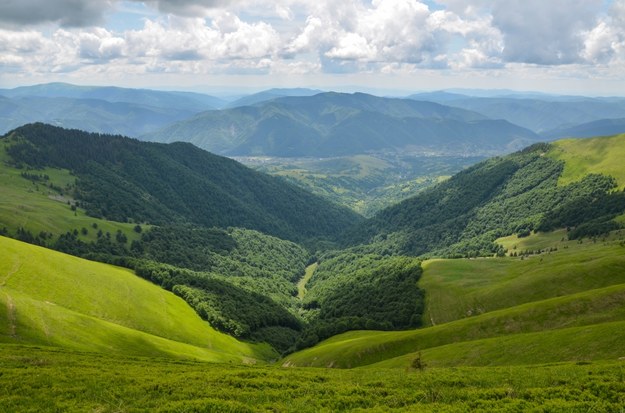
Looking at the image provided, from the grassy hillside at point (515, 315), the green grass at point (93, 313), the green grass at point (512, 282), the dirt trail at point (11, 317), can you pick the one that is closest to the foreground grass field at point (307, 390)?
the grassy hillside at point (515, 315)

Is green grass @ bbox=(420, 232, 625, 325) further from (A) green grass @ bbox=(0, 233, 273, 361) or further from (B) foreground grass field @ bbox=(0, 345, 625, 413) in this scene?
(B) foreground grass field @ bbox=(0, 345, 625, 413)

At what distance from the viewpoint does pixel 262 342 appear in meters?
190

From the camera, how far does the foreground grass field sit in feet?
137

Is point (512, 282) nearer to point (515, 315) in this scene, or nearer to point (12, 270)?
point (515, 315)

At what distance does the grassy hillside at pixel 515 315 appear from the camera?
73188 mm

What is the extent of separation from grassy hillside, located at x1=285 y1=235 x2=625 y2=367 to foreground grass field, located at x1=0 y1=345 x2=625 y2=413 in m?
18.6

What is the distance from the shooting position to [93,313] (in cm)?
13300

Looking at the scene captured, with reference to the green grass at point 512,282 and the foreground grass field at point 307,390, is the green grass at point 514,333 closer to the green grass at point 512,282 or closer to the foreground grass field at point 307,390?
the foreground grass field at point 307,390

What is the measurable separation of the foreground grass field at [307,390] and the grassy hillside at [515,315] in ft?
61.0

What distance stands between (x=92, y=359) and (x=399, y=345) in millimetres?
70714

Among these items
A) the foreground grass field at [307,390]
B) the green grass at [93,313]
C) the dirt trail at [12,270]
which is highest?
the foreground grass field at [307,390]

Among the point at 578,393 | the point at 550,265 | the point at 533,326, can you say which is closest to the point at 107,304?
the point at 533,326

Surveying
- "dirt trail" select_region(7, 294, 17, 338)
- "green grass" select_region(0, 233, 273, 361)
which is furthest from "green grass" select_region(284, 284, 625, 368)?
"dirt trail" select_region(7, 294, 17, 338)

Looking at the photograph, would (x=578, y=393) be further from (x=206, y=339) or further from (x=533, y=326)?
(x=206, y=339)
